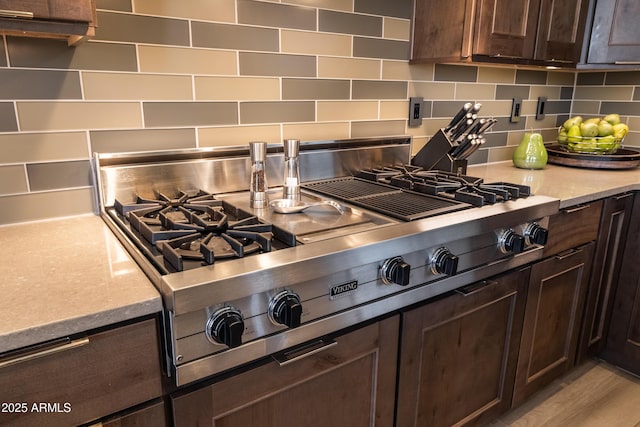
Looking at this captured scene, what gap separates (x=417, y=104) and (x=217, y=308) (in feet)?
4.48

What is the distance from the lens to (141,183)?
1.29 m

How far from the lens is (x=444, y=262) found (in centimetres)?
113

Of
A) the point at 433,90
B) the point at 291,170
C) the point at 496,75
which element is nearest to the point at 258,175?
the point at 291,170

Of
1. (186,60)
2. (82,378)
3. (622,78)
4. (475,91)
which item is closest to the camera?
(82,378)

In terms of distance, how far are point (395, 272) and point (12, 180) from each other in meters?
1.00

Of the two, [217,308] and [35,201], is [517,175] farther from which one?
[35,201]

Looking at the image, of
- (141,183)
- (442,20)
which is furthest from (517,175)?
Result: (141,183)

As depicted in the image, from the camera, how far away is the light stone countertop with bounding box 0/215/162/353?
2.29 feet

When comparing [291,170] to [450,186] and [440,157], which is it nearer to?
[450,186]

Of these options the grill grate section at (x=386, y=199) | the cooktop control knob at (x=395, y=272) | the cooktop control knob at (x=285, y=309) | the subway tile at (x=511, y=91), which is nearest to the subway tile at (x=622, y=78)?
the subway tile at (x=511, y=91)

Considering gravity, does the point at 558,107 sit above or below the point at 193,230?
above

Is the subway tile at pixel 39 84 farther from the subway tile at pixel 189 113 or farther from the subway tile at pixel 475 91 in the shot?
the subway tile at pixel 475 91

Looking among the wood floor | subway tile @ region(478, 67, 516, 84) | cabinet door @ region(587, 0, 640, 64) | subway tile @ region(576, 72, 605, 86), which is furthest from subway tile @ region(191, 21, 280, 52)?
subway tile @ region(576, 72, 605, 86)

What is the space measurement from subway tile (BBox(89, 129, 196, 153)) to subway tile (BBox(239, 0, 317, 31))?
0.40 meters
